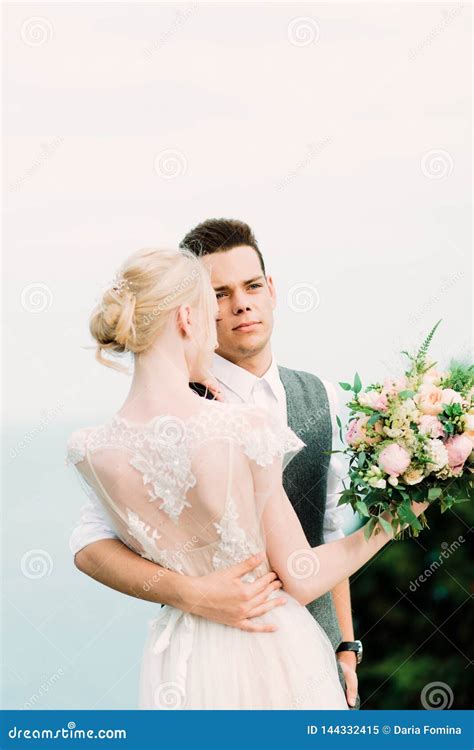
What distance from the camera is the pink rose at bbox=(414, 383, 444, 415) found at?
3.33 metres

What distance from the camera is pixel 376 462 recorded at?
337 cm

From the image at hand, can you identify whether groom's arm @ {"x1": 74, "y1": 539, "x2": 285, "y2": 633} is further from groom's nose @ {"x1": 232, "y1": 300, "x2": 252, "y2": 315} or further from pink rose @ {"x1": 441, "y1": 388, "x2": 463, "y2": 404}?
groom's nose @ {"x1": 232, "y1": 300, "x2": 252, "y2": 315}

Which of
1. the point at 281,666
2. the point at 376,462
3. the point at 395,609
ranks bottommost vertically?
the point at 395,609

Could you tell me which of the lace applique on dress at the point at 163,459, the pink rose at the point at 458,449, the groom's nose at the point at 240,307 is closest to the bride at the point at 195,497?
the lace applique on dress at the point at 163,459

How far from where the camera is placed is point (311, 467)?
3887 millimetres

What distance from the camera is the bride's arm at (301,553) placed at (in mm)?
3152

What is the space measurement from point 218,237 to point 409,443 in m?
1.15

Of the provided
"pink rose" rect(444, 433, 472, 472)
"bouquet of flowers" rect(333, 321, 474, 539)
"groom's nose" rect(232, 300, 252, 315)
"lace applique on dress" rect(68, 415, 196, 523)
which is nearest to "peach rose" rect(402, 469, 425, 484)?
"bouquet of flowers" rect(333, 321, 474, 539)

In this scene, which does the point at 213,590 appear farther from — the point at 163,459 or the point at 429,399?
the point at 429,399

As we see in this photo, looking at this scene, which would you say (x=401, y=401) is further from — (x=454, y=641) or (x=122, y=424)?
(x=454, y=641)

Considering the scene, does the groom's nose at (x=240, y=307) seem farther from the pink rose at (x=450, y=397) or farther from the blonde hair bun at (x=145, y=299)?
the pink rose at (x=450, y=397)

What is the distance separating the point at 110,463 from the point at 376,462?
924mm

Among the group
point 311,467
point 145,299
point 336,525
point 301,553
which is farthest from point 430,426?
point 145,299
